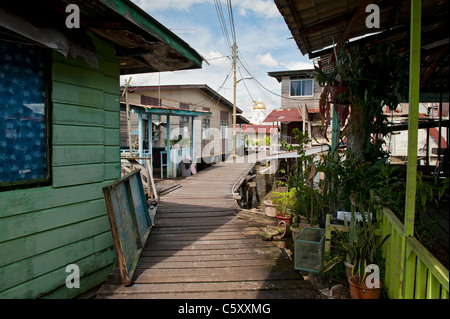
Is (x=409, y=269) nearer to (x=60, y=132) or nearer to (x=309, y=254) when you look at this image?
(x=309, y=254)

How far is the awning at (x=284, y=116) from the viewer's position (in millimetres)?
18172

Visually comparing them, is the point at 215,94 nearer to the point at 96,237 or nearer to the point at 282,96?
the point at 282,96

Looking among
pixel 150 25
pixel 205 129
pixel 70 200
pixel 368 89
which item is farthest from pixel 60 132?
pixel 205 129

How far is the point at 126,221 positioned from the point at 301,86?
748 inches

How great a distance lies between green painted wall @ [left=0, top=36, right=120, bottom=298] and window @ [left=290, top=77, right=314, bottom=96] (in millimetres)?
17869

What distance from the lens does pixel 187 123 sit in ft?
49.0

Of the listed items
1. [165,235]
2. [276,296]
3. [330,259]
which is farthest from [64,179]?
[330,259]

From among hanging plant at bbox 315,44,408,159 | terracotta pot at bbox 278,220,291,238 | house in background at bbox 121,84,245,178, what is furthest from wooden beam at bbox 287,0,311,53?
house in background at bbox 121,84,245,178

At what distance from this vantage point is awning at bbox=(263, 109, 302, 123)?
1817 cm

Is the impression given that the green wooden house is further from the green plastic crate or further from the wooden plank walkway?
the green plastic crate

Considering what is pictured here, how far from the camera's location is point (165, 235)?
458 cm

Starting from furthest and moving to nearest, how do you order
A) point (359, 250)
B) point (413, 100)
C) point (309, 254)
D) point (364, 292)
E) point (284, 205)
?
point (284, 205) < point (309, 254) < point (359, 250) < point (364, 292) < point (413, 100)

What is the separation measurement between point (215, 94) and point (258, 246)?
1551cm

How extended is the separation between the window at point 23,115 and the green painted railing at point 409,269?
3.43 m
